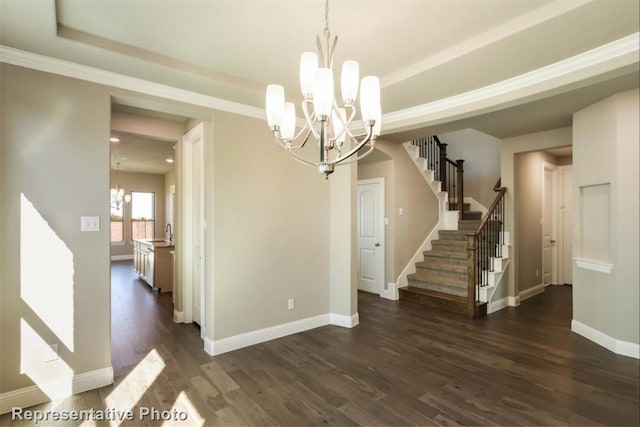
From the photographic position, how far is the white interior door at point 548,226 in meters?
5.79

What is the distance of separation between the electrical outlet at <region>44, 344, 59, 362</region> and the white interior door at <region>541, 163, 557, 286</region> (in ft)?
23.2

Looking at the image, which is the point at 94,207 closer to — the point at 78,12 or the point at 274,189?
the point at 78,12

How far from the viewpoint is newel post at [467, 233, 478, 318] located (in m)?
4.31

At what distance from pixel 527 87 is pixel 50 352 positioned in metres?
4.33

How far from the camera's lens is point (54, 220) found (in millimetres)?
2373

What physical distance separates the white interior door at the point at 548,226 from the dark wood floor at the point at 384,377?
8.06 ft

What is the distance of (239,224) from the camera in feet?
10.8

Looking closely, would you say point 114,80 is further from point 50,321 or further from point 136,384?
point 136,384

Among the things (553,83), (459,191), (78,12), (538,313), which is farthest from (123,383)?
(459,191)

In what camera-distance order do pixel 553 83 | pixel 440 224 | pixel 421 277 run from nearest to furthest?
pixel 553 83, pixel 421 277, pixel 440 224

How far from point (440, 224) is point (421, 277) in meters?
1.41

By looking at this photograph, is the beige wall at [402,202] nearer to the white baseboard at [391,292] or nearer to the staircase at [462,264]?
the white baseboard at [391,292]

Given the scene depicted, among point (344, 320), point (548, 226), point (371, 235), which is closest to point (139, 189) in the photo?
point (371, 235)

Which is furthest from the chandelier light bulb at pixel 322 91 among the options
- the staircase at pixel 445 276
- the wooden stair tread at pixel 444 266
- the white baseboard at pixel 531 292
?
the white baseboard at pixel 531 292
